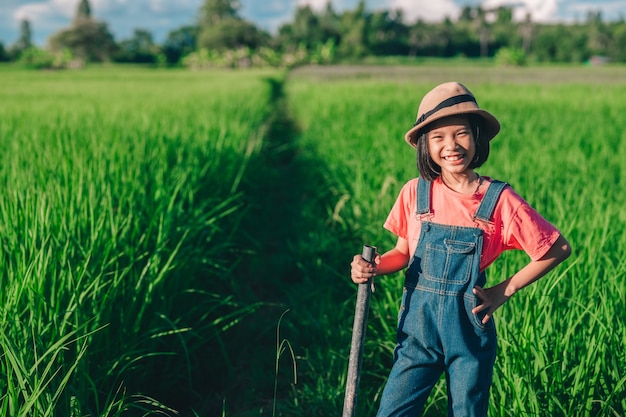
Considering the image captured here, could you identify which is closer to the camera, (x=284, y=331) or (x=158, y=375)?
(x=158, y=375)

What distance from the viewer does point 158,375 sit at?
1.98 m

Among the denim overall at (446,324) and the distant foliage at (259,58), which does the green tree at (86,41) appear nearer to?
the distant foliage at (259,58)

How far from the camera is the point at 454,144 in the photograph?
121cm

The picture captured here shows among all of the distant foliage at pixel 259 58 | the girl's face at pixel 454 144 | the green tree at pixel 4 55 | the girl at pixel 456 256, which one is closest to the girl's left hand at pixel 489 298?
the girl at pixel 456 256

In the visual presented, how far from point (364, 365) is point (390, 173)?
1697 mm

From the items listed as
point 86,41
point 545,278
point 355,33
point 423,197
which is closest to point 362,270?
point 423,197

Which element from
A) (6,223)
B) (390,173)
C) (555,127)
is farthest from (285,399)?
(555,127)

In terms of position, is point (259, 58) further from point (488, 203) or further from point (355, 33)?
point (488, 203)

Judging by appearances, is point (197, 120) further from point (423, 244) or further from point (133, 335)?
point (423, 244)

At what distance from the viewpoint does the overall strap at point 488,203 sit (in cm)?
118

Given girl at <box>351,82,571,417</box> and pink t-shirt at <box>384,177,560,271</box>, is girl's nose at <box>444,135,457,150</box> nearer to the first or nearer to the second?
girl at <box>351,82,571,417</box>

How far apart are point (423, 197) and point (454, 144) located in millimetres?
138

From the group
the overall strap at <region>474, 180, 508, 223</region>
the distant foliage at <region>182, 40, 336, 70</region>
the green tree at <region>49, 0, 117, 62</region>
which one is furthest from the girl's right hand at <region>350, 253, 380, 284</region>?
the green tree at <region>49, 0, 117, 62</region>

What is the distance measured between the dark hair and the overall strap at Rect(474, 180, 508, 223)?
82 mm
